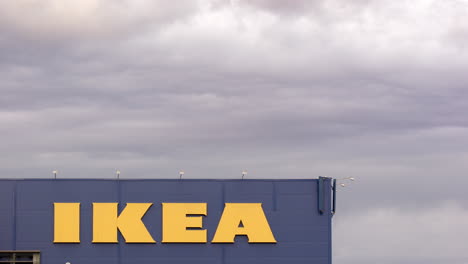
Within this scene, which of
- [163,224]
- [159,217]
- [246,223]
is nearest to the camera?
[163,224]

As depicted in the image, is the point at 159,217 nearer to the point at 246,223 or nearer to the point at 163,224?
the point at 163,224

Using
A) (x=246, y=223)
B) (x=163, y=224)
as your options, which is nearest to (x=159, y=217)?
(x=163, y=224)

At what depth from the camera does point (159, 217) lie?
66312mm

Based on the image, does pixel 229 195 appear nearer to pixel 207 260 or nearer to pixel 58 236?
pixel 207 260

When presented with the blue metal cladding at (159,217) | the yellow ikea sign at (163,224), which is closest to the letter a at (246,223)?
the yellow ikea sign at (163,224)

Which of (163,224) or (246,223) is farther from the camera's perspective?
(246,223)

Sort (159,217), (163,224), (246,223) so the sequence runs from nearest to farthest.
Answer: (163,224) → (159,217) → (246,223)

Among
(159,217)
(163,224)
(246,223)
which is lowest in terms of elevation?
(163,224)

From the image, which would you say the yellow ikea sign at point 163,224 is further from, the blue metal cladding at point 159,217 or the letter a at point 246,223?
the blue metal cladding at point 159,217

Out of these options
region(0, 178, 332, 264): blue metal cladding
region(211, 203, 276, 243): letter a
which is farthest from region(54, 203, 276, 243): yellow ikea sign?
region(0, 178, 332, 264): blue metal cladding

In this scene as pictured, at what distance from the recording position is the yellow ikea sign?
2598 inches

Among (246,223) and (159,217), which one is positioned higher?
(159,217)

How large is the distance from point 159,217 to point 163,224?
25.0 inches

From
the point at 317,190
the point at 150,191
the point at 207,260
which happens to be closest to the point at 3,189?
the point at 150,191
